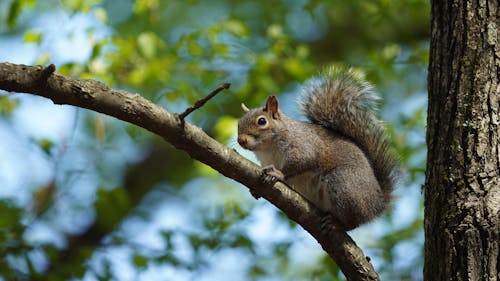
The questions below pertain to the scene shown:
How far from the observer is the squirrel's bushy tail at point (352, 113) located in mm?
3871

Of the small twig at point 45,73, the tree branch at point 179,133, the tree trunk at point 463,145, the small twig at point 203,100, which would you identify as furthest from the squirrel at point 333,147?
the small twig at point 45,73

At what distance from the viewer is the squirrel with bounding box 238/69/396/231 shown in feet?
12.0

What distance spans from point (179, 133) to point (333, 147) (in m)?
1.62

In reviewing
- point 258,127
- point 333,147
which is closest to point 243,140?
point 258,127

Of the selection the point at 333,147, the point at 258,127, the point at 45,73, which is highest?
the point at 258,127

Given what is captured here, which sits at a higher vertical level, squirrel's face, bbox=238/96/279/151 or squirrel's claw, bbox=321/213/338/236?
squirrel's face, bbox=238/96/279/151

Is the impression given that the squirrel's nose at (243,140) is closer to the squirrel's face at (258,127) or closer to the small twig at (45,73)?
the squirrel's face at (258,127)

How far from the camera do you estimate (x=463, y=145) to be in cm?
265

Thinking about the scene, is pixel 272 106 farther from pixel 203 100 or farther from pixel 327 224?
pixel 203 100

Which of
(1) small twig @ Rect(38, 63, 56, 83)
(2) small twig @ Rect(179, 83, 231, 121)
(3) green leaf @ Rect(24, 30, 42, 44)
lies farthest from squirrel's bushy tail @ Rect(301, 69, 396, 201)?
(1) small twig @ Rect(38, 63, 56, 83)

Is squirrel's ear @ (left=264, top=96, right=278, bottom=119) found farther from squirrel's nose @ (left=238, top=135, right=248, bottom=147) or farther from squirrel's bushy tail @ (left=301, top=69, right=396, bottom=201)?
squirrel's nose @ (left=238, top=135, right=248, bottom=147)

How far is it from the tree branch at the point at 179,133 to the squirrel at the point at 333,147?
0.52 metres

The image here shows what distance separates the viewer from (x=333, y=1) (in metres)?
6.29

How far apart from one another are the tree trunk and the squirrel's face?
140 centimetres
